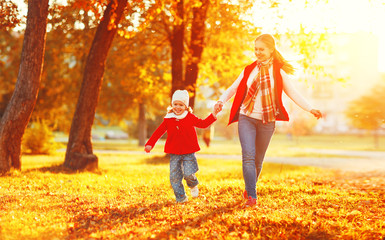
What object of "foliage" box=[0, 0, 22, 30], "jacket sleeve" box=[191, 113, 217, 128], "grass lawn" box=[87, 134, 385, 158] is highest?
"foliage" box=[0, 0, 22, 30]

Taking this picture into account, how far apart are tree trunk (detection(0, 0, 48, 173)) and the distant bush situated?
1141 centimetres

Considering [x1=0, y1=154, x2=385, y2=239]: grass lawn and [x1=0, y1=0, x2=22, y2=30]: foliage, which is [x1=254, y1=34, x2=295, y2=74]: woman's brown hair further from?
[x1=0, y1=0, x2=22, y2=30]: foliage

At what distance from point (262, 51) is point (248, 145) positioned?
4.30ft

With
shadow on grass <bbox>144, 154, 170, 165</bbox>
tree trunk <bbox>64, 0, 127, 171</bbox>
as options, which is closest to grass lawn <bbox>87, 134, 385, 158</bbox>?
shadow on grass <bbox>144, 154, 170, 165</bbox>

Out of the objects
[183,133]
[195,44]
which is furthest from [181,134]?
[195,44]

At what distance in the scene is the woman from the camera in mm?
5773

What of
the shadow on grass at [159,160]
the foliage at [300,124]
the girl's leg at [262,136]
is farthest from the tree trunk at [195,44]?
the foliage at [300,124]

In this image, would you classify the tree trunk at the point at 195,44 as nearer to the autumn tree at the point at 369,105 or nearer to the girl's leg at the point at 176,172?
the girl's leg at the point at 176,172

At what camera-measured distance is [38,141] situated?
20578 mm

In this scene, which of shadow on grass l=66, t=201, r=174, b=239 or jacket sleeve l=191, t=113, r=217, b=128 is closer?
shadow on grass l=66, t=201, r=174, b=239

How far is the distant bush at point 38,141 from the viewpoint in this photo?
20438mm

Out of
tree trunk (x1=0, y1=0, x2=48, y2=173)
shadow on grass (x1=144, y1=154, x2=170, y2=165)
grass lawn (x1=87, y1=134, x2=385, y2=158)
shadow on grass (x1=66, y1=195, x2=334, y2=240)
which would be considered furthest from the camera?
grass lawn (x1=87, y1=134, x2=385, y2=158)

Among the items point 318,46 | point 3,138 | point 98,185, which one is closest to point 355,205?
point 98,185

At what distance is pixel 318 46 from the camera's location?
1125cm
